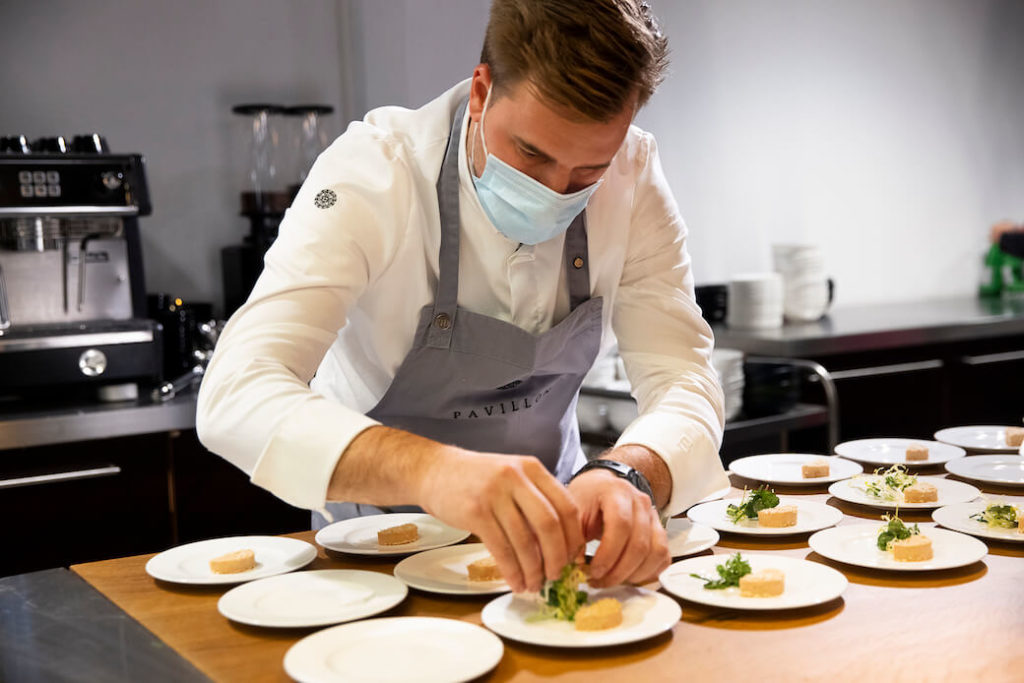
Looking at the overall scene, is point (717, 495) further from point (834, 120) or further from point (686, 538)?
point (834, 120)

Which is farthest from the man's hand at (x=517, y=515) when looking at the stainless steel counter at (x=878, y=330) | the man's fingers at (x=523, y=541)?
the stainless steel counter at (x=878, y=330)

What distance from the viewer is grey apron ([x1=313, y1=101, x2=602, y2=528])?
1638 mm

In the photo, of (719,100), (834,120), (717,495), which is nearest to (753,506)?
(717,495)

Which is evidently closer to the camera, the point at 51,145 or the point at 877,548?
the point at 877,548

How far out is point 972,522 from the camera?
143 cm

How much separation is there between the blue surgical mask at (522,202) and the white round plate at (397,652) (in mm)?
603

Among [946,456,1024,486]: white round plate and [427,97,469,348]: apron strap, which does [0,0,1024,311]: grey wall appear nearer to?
[427,97,469,348]: apron strap

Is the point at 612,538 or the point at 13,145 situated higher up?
the point at 13,145

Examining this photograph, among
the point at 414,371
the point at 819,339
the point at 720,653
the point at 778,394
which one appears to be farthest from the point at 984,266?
the point at 720,653

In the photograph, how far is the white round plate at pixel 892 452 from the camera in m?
1.81

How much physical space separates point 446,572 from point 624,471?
10.5 inches

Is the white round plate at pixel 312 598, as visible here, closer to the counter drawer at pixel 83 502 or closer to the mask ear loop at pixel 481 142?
the mask ear loop at pixel 481 142

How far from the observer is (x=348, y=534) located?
4.84 feet

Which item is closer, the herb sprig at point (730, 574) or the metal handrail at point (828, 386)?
the herb sprig at point (730, 574)
